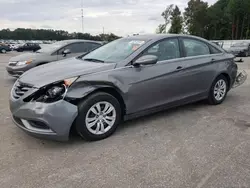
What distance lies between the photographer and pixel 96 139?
356 cm

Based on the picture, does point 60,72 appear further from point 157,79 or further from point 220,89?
point 220,89

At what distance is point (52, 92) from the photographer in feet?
10.7

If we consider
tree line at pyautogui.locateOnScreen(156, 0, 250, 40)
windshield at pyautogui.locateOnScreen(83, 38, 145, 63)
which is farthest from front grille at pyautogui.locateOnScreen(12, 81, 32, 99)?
tree line at pyautogui.locateOnScreen(156, 0, 250, 40)

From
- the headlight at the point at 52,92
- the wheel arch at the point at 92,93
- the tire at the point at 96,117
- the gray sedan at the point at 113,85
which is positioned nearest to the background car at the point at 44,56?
the gray sedan at the point at 113,85

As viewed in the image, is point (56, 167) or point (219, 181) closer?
point (219, 181)

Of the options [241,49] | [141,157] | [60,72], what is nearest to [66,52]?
[60,72]

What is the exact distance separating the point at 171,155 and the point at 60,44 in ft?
20.8

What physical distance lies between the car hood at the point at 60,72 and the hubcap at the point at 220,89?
2504 mm

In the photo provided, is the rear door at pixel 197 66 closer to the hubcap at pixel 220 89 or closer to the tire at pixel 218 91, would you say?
the tire at pixel 218 91

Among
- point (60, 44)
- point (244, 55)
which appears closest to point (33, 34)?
point (244, 55)

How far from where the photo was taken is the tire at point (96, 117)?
11.0ft

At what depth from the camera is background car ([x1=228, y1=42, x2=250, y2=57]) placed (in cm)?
2223

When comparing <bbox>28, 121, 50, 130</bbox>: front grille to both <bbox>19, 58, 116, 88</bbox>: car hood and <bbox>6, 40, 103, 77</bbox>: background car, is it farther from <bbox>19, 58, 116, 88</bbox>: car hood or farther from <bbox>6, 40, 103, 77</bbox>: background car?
<bbox>6, 40, 103, 77</bbox>: background car

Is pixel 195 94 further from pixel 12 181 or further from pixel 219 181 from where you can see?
pixel 12 181
